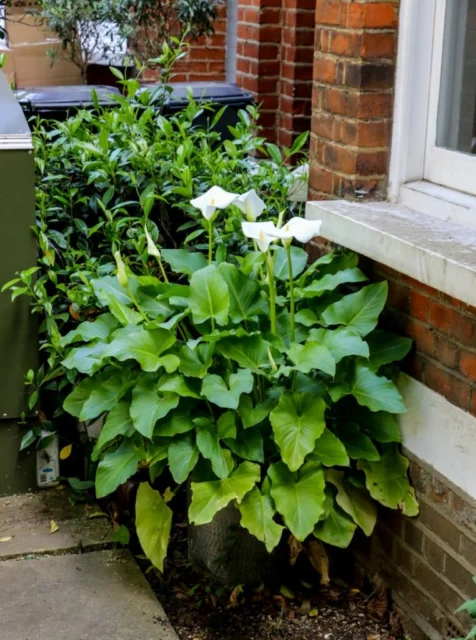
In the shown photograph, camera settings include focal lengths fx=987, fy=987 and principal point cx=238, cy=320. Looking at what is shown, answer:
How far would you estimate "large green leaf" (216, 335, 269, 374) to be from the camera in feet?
9.07

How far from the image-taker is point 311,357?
2633 millimetres

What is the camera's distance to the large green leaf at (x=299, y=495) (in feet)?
8.64

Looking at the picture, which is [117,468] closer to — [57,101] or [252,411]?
[252,411]

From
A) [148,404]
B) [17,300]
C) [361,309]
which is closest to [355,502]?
[361,309]

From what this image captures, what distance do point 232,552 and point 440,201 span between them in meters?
1.23

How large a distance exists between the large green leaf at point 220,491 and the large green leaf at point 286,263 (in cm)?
64

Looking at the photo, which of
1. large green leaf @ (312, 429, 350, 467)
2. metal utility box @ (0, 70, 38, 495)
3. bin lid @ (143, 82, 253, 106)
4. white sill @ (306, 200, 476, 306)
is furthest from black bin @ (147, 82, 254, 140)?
large green leaf @ (312, 429, 350, 467)

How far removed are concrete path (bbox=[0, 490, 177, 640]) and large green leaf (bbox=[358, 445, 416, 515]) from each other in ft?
2.32

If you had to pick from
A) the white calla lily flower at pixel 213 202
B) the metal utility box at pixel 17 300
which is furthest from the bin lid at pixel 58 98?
the white calla lily flower at pixel 213 202

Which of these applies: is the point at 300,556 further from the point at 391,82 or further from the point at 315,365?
the point at 391,82

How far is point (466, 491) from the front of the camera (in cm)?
259

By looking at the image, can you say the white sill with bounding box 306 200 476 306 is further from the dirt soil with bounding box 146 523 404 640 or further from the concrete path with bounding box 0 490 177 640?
the concrete path with bounding box 0 490 177 640

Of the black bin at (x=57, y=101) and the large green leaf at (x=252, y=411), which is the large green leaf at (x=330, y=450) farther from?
the black bin at (x=57, y=101)

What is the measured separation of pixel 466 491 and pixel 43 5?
6149 mm
